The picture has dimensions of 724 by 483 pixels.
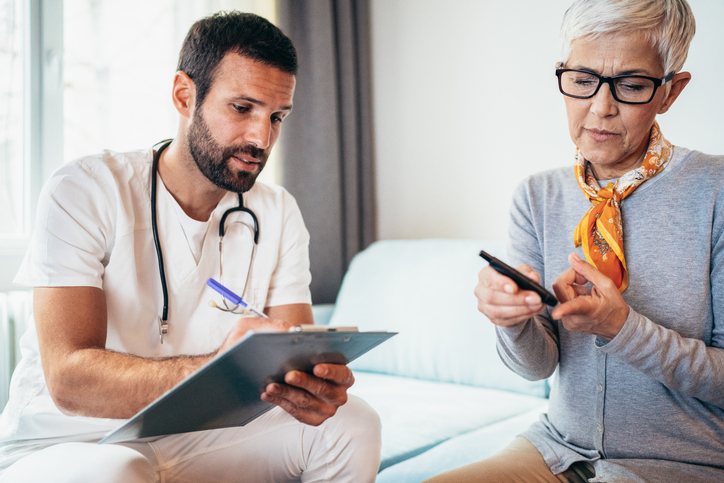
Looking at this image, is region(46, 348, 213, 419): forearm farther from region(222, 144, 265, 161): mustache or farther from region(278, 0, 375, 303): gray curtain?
region(278, 0, 375, 303): gray curtain

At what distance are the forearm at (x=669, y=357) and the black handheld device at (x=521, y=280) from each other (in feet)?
0.62

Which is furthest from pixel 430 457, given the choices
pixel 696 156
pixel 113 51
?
pixel 113 51

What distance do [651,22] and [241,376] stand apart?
0.95 m

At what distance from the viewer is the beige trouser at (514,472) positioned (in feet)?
3.41

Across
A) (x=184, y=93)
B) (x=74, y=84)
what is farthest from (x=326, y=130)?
(x=184, y=93)

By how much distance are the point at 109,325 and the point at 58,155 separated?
116 centimetres

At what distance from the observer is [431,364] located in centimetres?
212

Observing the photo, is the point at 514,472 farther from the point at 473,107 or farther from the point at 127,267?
the point at 473,107

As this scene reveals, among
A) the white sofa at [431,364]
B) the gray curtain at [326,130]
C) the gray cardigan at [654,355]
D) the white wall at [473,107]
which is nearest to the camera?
the gray cardigan at [654,355]

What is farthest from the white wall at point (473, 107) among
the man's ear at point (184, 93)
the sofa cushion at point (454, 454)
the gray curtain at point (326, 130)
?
the man's ear at point (184, 93)

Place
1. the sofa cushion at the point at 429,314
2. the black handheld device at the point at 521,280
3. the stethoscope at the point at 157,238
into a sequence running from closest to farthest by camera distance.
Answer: the black handheld device at the point at 521,280 → the stethoscope at the point at 157,238 → the sofa cushion at the point at 429,314

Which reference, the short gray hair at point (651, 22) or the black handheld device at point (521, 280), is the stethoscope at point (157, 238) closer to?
the black handheld device at point (521, 280)

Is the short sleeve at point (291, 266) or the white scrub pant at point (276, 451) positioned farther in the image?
the short sleeve at point (291, 266)

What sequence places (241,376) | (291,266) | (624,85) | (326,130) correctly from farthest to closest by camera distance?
(326,130), (291,266), (624,85), (241,376)
